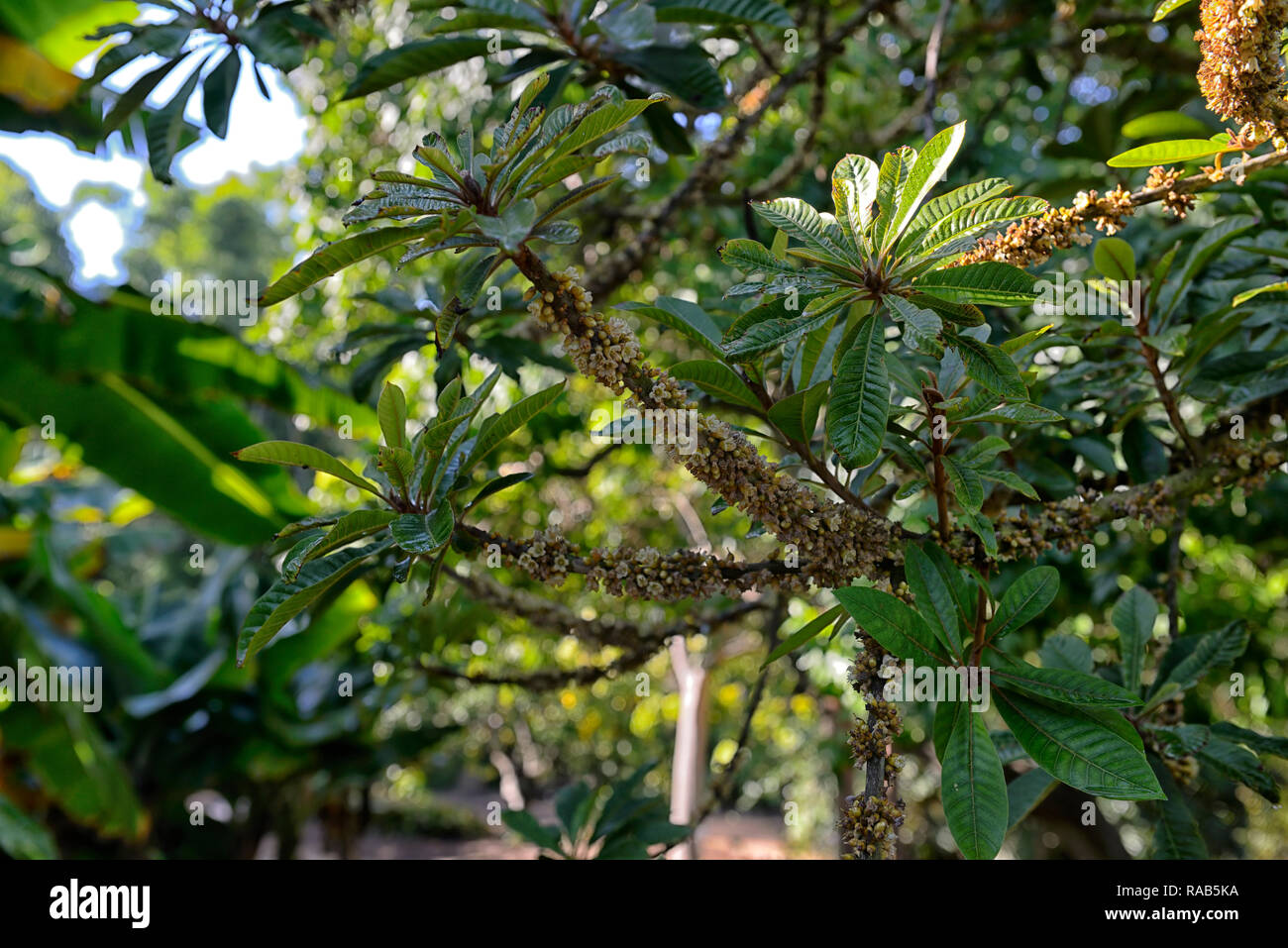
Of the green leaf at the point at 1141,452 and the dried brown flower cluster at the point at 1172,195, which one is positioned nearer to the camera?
the dried brown flower cluster at the point at 1172,195

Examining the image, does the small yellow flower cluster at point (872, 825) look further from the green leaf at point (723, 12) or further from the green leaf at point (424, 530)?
the green leaf at point (723, 12)

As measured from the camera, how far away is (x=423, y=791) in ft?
40.5

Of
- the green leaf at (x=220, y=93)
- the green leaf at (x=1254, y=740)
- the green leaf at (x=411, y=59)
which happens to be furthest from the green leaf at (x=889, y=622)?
the green leaf at (x=220, y=93)

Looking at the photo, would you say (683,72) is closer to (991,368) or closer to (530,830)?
(991,368)

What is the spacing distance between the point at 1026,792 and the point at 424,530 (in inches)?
48.4

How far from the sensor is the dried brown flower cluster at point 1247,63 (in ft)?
3.54

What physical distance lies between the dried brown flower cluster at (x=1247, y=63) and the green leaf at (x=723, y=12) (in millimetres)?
853

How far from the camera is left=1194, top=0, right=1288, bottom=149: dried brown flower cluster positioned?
3.54 ft

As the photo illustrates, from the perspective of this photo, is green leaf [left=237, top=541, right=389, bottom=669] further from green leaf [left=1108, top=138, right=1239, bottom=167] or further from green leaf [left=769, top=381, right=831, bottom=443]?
green leaf [left=1108, top=138, right=1239, bottom=167]

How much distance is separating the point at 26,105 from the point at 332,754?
446 centimetres

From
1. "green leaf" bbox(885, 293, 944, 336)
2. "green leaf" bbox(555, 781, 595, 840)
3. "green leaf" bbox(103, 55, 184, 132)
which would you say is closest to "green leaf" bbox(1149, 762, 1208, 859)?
"green leaf" bbox(885, 293, 944, 336)

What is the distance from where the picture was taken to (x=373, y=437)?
181 inches

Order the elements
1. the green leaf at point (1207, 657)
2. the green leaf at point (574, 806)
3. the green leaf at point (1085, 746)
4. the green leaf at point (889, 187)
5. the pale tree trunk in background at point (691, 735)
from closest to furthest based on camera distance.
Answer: the green leaf at point (1085, 746) → the green leaf at point (889, 187) → the green leaf at point (1207, 657) → the green leaf at point (574, 806) → the pale tree trunk in background at point (691, 735)

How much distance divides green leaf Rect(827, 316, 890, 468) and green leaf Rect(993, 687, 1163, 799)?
434 millimetres
